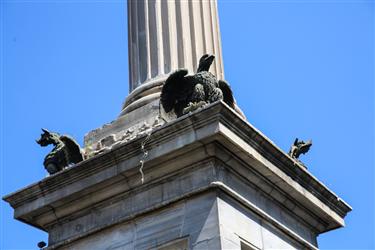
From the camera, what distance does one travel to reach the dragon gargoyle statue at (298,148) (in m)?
15.2

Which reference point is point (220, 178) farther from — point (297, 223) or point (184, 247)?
point (297, 223)

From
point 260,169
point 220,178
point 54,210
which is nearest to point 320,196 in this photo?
point 260,169

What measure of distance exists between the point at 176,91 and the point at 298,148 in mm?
2851

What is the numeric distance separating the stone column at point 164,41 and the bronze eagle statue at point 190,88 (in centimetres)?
87

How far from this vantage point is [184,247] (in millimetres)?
12484

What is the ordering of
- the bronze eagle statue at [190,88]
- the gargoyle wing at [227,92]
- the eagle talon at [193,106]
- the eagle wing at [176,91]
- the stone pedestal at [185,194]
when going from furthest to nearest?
the gargoyle wing at [227,92]
the eagle wing at [176,91]
the bronze eagle statue at [190,88]
the eagle talon at [193,106]
the stone pedestal at [185,194]

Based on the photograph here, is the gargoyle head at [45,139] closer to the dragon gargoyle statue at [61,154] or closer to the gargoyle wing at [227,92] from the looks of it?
the dragon gargoyle statue at [61,154]

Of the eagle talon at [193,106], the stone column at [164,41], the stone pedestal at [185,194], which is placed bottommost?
the stone pedestal at [185,194]

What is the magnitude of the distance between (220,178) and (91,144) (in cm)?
329

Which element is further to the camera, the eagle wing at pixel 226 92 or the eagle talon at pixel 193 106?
the eagle wing at pixel 226 92

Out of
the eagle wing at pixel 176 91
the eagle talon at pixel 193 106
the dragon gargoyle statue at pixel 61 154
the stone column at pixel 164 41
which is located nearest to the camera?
the eagle talon at pixel 193 106

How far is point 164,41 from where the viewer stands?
15758 millimetres

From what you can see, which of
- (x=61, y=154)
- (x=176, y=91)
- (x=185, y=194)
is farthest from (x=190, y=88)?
(x=61, y=154)

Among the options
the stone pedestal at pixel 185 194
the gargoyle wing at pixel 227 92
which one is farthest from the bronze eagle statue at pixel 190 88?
the stone pedestal at pixel 185 194
